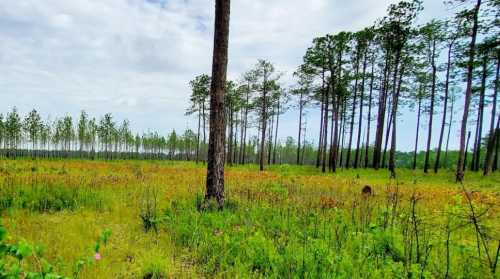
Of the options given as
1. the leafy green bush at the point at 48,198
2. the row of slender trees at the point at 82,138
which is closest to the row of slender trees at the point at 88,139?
the row of slender trees at the point at 82,138

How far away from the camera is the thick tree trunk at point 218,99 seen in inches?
248

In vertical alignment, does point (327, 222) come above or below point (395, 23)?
below

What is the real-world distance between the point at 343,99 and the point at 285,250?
28.8 meters

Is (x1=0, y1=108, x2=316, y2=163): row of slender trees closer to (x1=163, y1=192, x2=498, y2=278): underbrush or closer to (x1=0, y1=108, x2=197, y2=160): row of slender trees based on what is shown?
(x1=0, y1=108, x2=197, y2=160): row of slender trees

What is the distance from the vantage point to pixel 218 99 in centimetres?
634

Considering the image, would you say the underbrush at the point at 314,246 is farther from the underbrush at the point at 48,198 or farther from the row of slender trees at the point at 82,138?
the row of slender trees at the point at 82,138

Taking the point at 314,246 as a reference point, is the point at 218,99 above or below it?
above

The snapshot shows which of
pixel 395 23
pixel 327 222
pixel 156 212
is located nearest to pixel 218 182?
pixel 156 212

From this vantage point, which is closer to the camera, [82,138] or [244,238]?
[244,238]

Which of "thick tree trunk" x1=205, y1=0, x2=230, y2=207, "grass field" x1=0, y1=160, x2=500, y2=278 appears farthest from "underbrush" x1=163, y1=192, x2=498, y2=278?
"thick tree trunk" x1=205, y1=0, x2=230, y2=207

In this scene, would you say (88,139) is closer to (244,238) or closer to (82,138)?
(82,138)

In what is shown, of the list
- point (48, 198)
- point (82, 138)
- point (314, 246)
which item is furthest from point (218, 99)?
point (82, 138)

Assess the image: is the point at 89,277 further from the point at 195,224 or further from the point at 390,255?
the point at 390,255

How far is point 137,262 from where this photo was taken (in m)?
3.59
